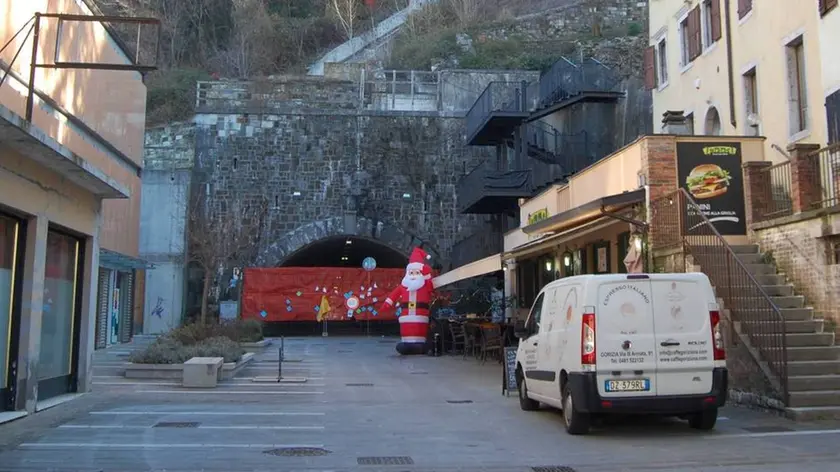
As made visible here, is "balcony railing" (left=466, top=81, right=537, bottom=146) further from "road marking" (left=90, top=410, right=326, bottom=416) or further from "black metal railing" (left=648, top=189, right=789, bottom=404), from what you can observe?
"road marking" (left=90, top=410, right=326, bottom=416)

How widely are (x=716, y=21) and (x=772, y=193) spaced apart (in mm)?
6520

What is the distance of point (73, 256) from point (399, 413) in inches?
248

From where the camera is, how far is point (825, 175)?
1251cm

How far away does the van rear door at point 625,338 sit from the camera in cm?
880

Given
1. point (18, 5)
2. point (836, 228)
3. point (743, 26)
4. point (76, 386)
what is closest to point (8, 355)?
point (76, 386)

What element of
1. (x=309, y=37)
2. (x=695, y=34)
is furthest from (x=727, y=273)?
(x=309, y=37)

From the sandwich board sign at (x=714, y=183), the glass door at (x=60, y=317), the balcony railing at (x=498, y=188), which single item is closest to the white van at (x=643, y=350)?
the sandwich board sign at (x=714, y=183)

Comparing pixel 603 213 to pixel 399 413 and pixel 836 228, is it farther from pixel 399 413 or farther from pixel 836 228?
pixel 399 413

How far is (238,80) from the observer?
33.4 m

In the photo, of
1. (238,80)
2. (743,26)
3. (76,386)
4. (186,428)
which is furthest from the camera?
(238,80)

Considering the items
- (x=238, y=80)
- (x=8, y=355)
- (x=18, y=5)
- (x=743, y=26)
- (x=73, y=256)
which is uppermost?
(x=238, y=80)

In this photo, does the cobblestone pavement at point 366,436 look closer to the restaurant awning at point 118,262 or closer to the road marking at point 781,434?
the road marking at point 781,434

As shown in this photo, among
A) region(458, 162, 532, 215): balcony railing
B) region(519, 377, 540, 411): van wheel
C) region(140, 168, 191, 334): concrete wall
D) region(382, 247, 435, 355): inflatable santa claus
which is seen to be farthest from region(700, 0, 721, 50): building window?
region(140, 168, 191, 334): concrete wall

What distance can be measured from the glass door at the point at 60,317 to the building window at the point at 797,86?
544 inches
